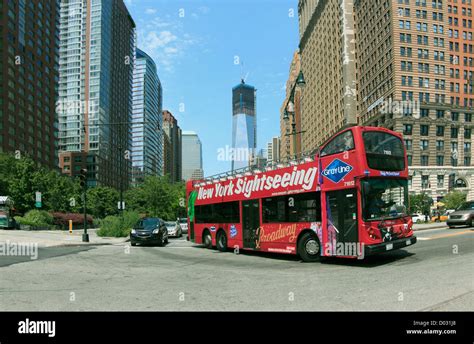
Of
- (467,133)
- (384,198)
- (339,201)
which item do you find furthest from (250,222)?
(467,133)

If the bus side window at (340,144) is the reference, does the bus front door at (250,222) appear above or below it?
below

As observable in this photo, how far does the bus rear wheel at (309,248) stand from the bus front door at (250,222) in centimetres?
267

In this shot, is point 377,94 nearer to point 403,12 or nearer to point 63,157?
point 403,12

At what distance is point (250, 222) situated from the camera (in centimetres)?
1563

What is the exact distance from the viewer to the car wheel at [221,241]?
17.5 m

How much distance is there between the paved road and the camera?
666 cm

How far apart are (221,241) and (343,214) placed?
7.68 metres

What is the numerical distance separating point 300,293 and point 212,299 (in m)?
1.70

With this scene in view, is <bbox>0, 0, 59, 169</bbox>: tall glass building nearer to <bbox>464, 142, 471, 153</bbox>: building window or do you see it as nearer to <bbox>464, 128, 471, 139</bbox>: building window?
<bbox>464, 142, 471, 153</bbox>: building window

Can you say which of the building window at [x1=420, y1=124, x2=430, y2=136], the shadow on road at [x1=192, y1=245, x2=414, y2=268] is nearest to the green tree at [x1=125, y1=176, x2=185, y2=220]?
the shadow on road at [x1=192, y1=245, x2=414, y2=268]

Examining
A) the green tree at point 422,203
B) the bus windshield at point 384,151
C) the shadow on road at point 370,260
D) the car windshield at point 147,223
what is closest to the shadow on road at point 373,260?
the shadow on road at point 370,260

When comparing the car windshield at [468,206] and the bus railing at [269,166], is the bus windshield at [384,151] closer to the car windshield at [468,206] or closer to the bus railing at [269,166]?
the bus railing at [269,166]

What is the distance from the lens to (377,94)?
79562 millimetres
